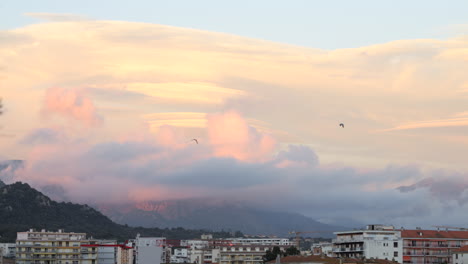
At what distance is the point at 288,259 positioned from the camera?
623ft

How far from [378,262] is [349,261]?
11.6m

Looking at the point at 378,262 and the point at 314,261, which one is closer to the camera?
the point at 314,261

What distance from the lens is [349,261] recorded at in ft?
605

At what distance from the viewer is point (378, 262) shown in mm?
193250

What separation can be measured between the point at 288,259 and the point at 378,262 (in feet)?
64.7

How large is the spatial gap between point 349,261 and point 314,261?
8703 millimetres

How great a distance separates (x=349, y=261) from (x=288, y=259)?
520 inches

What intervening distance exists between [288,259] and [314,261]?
10.8 meters
